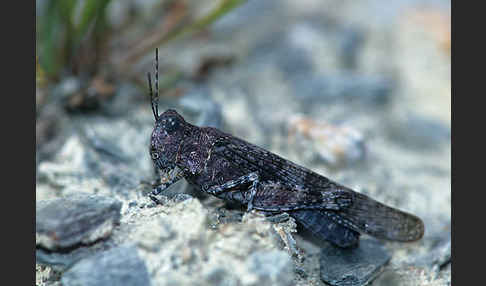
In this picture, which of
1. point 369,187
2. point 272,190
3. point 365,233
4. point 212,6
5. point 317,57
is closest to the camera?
point 272,190

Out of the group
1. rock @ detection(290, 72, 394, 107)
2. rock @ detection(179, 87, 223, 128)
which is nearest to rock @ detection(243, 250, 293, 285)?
rock @ detection(179, 87, 223, 128)

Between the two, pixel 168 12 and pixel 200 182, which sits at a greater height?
pixel 168 12

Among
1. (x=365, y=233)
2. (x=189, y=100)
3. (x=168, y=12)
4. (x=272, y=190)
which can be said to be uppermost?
(x=168, y=12)

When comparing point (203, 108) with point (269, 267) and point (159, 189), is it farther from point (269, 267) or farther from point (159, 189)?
point (269, 267)

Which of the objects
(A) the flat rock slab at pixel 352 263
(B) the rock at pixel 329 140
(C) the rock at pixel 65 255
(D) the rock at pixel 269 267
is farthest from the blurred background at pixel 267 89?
(D) the rock at pixel 269 267

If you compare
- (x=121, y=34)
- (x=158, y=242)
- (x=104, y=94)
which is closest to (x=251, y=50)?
(x=121, y=34)

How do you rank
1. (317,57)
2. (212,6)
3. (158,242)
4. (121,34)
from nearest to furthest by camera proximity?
(158,242)
(121,34)
(317,57)
(212,6)

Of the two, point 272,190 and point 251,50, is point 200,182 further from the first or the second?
point 251,50

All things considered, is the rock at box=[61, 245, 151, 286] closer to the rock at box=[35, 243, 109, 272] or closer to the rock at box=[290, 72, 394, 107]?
the rock at box=[35, 243, 109, 272]
